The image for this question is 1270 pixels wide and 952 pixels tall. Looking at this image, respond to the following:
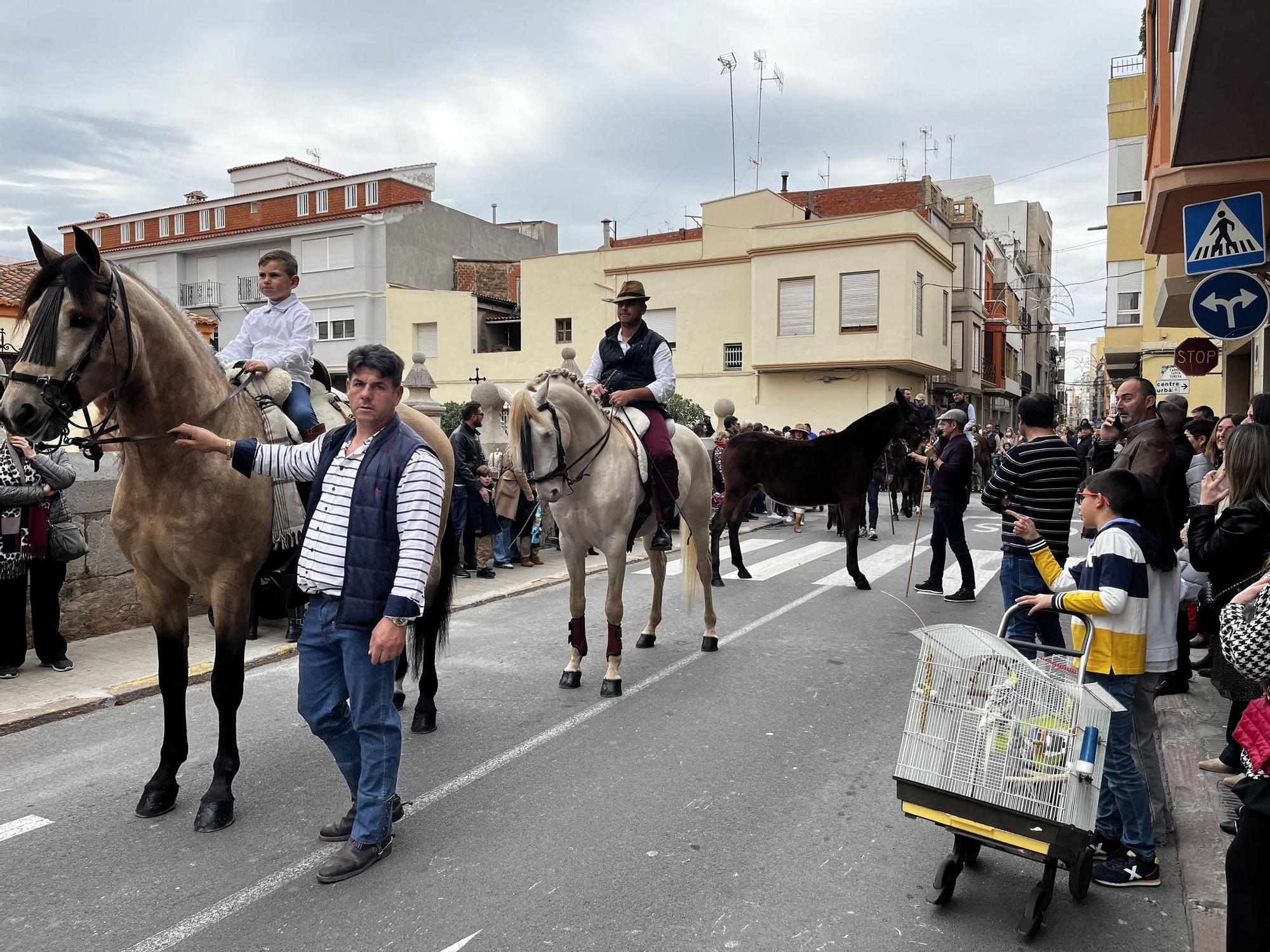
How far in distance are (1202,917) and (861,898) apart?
125 centimetres

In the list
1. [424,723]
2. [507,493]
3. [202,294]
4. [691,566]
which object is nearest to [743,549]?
[507,493]

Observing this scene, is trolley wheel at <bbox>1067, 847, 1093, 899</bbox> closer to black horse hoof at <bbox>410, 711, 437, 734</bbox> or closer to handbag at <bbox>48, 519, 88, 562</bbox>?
black horse hoof at <bbox>410, 711, 437, 734</bbox>

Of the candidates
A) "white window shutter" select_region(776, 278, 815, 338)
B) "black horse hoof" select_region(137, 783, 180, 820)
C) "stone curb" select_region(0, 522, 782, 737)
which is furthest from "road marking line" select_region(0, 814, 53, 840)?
"white window shutter" select_region(776, 278, 815, 338)

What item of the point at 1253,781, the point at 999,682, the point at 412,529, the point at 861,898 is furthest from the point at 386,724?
the point at 1253,781

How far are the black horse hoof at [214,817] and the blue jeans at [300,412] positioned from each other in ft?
6.60

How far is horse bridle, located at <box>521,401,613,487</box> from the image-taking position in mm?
5914

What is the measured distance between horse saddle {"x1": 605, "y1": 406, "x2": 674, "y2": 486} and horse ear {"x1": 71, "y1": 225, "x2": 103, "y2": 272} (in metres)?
3.65

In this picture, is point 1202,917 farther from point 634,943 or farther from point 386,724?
point 386,724

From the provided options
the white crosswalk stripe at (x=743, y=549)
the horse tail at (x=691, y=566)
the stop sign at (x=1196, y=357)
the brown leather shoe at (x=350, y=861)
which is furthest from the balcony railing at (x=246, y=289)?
the brown leather shoe at (x=350, y=861)

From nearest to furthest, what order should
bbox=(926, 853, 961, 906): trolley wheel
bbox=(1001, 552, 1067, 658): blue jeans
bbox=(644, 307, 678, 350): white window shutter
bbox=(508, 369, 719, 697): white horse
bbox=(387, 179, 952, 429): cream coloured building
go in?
1. bbox=(926, 853, 961, 906): trolley wheel
2. bbox=(1001, 552, 1067, 658): blue jeans
3. bbox=(508, 369, 719, 697): white horse
4. bbox=(387, 179, 952, 429): cream coloured building
5. bbox=(644, 307, 678, 350): white window shutter

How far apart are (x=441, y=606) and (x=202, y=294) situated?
39622mm

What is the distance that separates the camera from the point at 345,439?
12.5 ft

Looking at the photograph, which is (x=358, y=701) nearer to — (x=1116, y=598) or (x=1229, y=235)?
(x=1116, y=598)

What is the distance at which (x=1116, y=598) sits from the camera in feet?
11.6
